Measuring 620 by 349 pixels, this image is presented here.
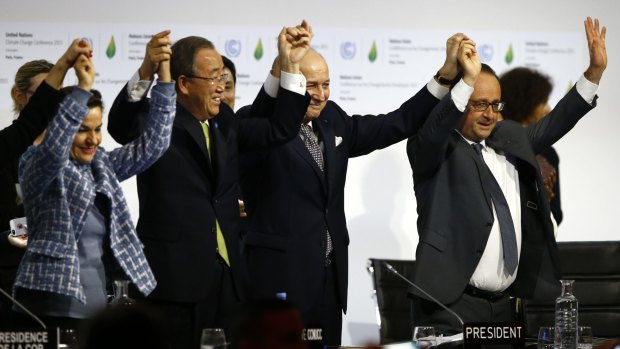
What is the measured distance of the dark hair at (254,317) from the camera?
1439mm

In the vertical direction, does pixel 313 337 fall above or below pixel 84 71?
below

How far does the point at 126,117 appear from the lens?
3.40 metres

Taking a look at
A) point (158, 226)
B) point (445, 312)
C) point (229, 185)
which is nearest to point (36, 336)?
point (158, 226)

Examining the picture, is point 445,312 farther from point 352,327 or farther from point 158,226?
point 352,327

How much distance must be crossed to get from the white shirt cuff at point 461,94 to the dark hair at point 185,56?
0.89m

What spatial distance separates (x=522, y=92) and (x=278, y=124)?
2082 mm

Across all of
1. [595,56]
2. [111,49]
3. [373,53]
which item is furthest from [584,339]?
[111,49]

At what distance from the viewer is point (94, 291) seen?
3.02m

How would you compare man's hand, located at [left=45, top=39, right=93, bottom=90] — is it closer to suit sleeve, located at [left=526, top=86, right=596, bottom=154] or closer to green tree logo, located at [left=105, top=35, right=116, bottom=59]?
suit sleeve, located at [left=526, top=86, right=596, bottom=154]

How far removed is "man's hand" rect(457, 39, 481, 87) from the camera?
379 cm

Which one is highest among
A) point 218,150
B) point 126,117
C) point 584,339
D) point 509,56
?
point 509,56

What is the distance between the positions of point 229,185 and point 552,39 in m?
2.98

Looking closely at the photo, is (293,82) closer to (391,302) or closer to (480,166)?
(480,166)

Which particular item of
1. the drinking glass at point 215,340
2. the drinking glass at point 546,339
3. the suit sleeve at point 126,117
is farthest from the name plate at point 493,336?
the suit sleeve at point 126,117
